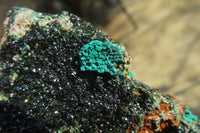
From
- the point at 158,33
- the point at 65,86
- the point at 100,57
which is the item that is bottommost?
the point at 65,86

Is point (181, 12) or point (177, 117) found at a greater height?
point (181, 12)

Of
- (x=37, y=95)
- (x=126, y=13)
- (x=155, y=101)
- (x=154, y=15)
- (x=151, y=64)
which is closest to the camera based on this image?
(x=37, y=95)

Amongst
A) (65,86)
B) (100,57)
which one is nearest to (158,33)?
(100,57)

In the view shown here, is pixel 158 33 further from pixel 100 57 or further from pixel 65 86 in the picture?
pixel 65 86

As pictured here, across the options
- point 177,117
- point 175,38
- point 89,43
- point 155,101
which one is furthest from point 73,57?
point 175,38

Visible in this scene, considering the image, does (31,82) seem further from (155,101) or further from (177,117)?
(177,117)
